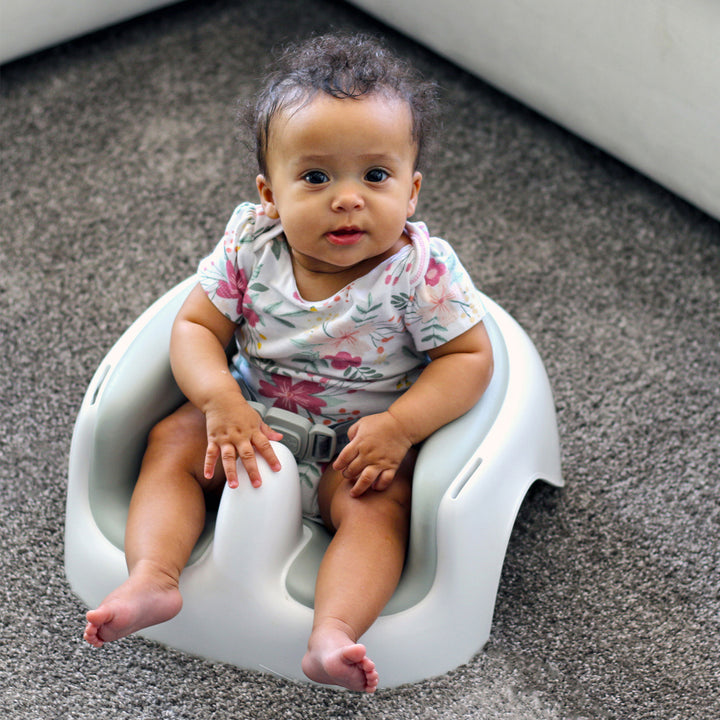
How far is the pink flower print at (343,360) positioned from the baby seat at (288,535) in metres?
0.12

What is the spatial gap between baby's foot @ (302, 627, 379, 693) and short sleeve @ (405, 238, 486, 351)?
12.4 inches

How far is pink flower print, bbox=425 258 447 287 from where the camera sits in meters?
1.00

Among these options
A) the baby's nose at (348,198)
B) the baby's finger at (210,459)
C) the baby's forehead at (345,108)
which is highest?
the baby's forehead at (345,108)

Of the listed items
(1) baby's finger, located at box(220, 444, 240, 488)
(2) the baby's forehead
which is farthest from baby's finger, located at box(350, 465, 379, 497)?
(2) the baby's forehead

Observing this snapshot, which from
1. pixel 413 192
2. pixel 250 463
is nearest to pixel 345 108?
pixel 413 192

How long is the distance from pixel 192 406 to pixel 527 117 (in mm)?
972

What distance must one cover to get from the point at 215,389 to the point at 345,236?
202mm

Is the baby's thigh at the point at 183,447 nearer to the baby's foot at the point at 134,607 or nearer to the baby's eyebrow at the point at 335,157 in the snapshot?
the baby's foot at the point at 134,607

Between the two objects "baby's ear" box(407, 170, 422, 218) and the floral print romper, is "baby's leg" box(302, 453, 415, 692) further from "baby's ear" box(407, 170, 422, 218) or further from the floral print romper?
"baby's ear" box(407, 170, 422, 218)

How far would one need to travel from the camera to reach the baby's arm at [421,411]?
0.97 metres

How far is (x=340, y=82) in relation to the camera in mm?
915

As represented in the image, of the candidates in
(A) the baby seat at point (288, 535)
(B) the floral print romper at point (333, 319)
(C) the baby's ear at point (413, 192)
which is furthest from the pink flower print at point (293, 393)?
(C) the baby's ear at point (413, 192)

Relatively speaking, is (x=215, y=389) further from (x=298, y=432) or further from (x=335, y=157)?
(x=335, y=157)

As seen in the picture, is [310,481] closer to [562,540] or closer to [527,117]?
[562,540]
